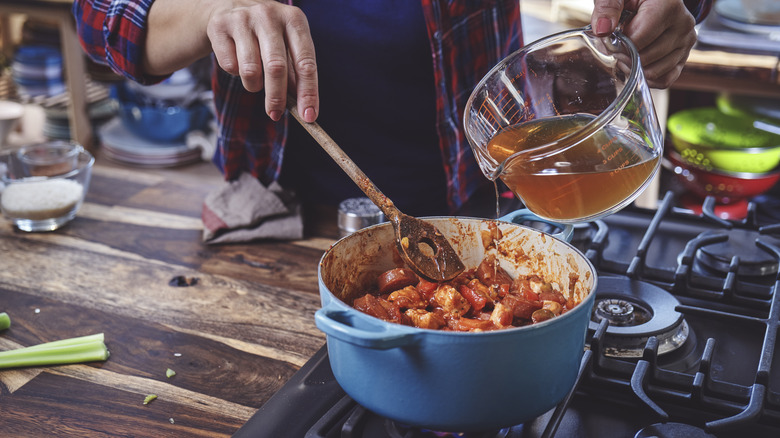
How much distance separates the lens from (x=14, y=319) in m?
1.06

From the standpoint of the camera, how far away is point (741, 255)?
1.15 m

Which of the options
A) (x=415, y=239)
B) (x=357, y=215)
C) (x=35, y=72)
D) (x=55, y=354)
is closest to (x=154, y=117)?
(x=35, y=72)

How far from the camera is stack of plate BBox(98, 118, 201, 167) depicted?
2041 millimetres

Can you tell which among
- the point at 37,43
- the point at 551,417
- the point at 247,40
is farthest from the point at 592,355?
the point at 37,43

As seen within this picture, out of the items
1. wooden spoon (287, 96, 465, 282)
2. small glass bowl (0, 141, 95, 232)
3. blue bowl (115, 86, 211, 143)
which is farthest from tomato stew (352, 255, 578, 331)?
blue bowl (115, 86, 211, 143)

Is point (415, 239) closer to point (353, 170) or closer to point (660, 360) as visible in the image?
point (353, 170)

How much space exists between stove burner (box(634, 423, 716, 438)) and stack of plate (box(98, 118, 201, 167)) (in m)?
1.67

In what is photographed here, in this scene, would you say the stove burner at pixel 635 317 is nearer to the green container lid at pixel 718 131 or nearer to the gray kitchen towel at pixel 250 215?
the gray kitchen towel at pixel 250 215

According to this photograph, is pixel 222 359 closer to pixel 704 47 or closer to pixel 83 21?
pixel 83 21

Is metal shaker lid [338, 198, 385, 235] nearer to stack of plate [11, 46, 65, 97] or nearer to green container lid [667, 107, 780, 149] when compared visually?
green container lid [667, 107, 780, 149]

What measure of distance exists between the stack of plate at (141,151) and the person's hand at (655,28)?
4.78 feet

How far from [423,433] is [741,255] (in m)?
0.69

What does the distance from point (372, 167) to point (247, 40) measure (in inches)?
25.2

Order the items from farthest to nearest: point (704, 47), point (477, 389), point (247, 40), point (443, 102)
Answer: point (704, 47)
point (443, 102)
point (247, 40)
point (477, 389)
